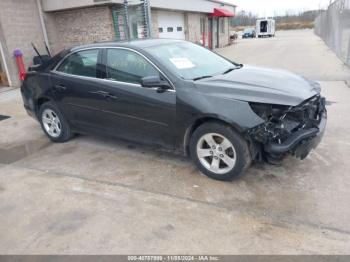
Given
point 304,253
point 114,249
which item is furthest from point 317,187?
point 114,249

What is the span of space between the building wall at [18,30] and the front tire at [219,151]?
8.98 m

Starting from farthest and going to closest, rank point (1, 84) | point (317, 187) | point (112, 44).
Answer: point (1, 84), point (112, 44), point (317, 187)

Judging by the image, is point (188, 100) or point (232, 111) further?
point (188, 100)

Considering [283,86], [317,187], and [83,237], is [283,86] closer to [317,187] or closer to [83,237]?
[317,187]

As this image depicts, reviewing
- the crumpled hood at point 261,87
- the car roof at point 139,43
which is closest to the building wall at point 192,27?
the car roof at point 139,43

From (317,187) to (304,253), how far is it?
3.60ft

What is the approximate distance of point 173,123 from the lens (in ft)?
11.8

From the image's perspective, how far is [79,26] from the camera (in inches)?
476

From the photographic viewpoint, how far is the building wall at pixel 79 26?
11.6 m

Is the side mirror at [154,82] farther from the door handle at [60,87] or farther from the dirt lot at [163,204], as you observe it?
the door handle at [60,87]

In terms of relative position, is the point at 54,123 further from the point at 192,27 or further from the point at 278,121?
the point at 192,27

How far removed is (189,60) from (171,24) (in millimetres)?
14316

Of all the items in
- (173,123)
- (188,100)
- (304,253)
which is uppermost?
(188,100)

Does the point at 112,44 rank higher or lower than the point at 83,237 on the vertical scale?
higher
